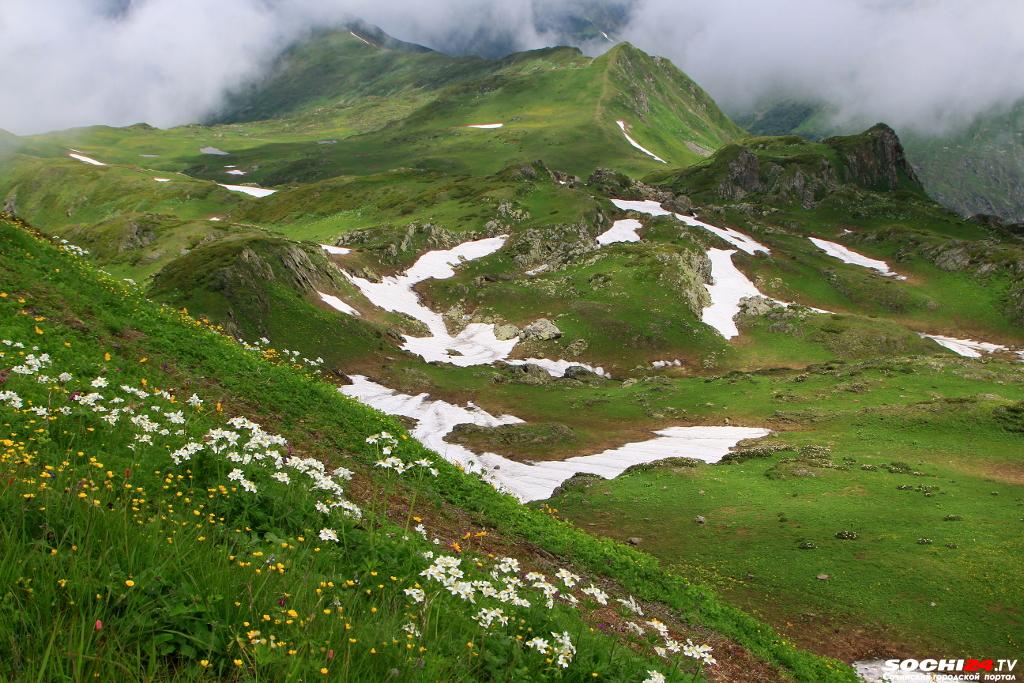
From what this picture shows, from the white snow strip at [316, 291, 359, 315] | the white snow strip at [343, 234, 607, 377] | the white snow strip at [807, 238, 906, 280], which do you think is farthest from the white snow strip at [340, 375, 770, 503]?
the white snow strip at [807, 238, 906, 280]

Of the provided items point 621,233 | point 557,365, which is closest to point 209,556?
point 557,365

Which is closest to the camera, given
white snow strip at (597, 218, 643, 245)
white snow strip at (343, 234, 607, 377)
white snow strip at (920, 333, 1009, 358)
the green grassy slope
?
the green grassy slope

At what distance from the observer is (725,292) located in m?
101

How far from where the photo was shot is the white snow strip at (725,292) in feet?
291

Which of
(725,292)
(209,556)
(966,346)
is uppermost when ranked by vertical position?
(725,292)

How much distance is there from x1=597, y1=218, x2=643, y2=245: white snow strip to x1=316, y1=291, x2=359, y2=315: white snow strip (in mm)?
56341

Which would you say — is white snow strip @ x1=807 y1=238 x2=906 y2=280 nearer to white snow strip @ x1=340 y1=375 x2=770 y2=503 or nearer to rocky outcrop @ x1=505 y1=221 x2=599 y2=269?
rocky outcrop @ x1=505 y1=221 x2=599 y2=269

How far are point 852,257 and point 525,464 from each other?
125 m

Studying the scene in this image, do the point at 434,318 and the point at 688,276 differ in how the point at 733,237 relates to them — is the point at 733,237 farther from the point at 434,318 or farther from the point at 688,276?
the point at 434,318

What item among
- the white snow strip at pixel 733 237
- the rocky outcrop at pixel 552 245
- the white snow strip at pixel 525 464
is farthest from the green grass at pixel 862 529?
the white snow strip at pixel 733 237

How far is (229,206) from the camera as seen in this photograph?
165 meters

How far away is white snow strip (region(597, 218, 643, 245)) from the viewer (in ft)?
379

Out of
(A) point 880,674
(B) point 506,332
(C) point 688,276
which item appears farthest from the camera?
(C) point 688,276

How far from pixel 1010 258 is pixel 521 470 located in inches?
4896
